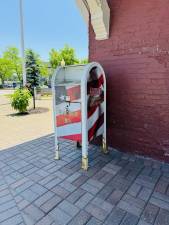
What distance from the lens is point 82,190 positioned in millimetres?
2029

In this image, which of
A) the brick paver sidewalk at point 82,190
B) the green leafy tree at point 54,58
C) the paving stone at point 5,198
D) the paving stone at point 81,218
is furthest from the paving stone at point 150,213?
the green leafy tree at point 54,58

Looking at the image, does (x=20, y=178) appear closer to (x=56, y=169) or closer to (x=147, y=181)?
(x=56, y=169)

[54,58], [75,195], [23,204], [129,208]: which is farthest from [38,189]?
[54,58]

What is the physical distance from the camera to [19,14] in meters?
7.97

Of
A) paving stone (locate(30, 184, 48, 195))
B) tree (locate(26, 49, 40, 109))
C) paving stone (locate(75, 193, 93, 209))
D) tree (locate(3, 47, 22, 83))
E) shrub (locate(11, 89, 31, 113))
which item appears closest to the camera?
paving stone (locate(75, 193, 93, 209))

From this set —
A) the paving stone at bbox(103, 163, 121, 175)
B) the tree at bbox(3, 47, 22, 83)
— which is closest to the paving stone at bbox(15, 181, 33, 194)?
the paving stone at bbox(103, 163, 121, 175)

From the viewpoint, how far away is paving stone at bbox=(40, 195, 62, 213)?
1.72 m

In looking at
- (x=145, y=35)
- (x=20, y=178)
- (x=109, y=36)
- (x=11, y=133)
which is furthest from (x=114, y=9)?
(x=11, y=133)

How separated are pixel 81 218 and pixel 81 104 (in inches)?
55.2

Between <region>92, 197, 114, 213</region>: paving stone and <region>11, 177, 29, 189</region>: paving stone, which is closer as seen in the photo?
<region>92, 197, 114, 213</region>: paving stone

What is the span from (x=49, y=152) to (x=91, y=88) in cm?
149

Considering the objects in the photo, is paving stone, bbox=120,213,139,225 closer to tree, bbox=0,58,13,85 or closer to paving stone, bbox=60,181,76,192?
paving stone, bbox=60,181,76,192

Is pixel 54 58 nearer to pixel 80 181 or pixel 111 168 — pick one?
pixel 111 168

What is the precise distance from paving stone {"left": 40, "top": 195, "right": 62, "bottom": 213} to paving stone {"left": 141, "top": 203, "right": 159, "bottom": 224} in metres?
0.90
